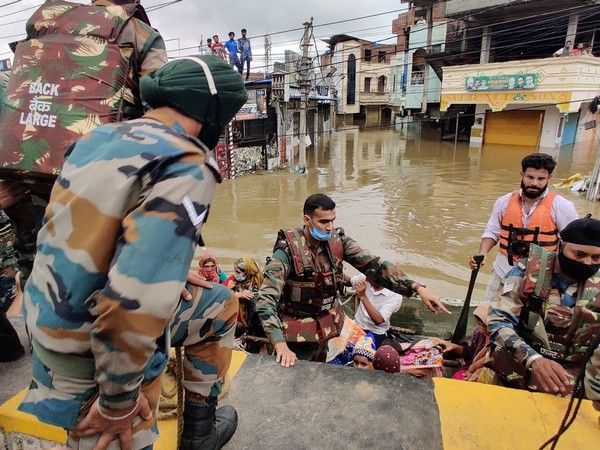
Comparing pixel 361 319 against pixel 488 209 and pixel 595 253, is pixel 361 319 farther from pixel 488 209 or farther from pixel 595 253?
pixel 488 209

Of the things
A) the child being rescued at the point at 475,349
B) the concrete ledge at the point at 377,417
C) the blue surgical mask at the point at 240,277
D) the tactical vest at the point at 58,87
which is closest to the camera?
the tactical vest at the point at 58,87

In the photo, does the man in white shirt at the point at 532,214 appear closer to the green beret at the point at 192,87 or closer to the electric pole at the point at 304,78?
the green beret at the point at 192,87

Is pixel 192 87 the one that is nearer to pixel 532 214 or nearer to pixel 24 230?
pixel 24 230

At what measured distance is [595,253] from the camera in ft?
7.59

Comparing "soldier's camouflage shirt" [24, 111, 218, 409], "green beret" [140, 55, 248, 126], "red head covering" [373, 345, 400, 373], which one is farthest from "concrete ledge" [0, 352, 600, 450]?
"green beret" [140, 55, 248, 126]

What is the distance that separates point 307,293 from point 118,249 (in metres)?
2.33

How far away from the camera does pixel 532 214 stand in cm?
411

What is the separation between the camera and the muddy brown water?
34.1 ft

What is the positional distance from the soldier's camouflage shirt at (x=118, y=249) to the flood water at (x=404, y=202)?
797cm

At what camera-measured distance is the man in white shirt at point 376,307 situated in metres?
4.37

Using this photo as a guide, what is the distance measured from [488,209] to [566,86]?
1042cm

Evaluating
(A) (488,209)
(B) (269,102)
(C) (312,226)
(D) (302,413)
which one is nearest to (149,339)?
(D) (302,413)

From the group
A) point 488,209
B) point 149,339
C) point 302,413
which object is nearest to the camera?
point 149,339

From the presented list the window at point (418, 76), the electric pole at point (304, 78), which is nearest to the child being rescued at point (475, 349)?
the electric pole at point (304, 78)
